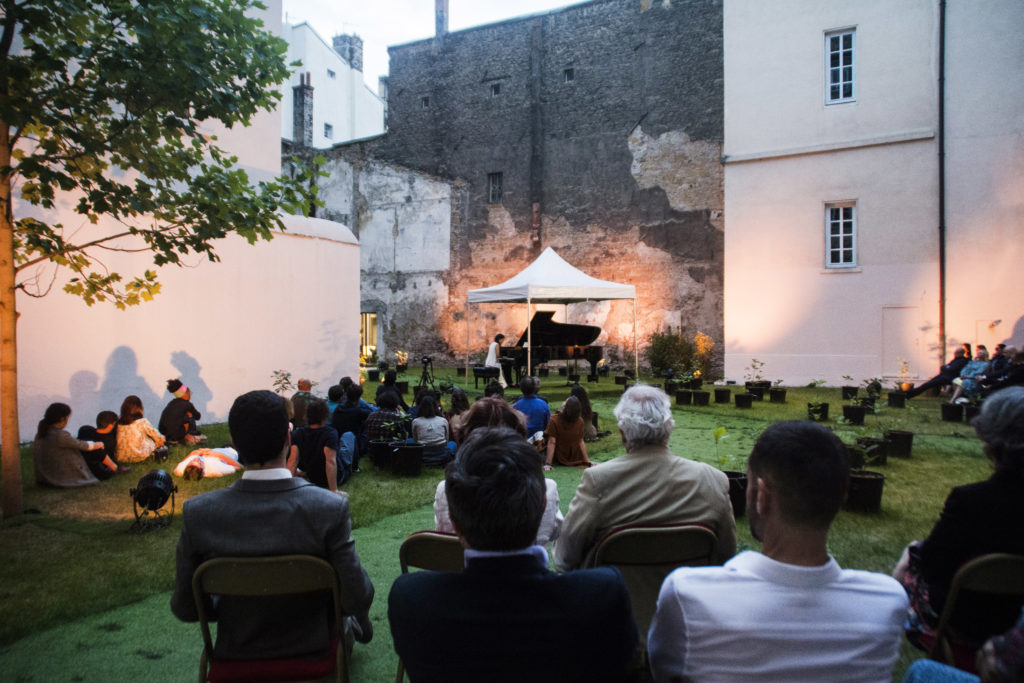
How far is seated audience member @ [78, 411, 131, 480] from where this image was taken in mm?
6477

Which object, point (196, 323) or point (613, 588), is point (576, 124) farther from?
point (613, 588)

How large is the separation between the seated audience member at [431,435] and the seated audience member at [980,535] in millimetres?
5175

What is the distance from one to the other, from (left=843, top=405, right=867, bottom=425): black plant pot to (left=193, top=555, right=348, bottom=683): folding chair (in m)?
9.08

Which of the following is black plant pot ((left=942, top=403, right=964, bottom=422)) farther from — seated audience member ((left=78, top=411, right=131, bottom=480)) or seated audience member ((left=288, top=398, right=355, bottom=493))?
seated audience member ((left=78, top=411, right=131, bottom=480))

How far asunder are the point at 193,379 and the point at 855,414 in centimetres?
986

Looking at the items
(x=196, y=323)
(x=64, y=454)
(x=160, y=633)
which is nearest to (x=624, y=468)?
(x=160, y=633)

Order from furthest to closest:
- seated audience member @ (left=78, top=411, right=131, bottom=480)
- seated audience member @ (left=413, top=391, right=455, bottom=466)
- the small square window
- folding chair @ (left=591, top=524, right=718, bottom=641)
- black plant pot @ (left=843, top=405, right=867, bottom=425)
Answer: the small square window < black plant pot @ (left=843, top=405, right=867, bottom=425) < seated audience member @ (left=413, top=391, right=455, bottom=466) < seated audience member @ (left=78, top=411, right=131, bottom=480) < folding chair @ (left=591, top=524, right=718, bottom=641)

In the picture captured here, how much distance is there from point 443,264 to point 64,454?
57.8ft

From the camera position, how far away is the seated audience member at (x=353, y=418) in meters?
7.22

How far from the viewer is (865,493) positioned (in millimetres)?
4965

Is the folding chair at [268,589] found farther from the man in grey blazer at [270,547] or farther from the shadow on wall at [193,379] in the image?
the shadow on wall at [193,379]

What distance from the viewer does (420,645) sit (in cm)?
139

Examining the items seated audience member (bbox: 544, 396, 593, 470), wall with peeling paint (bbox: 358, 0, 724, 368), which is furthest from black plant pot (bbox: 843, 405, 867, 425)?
wall with peeling paint (bbox: 358, 0, 724, 368)

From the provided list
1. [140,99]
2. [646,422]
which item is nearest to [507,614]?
[646,422]
